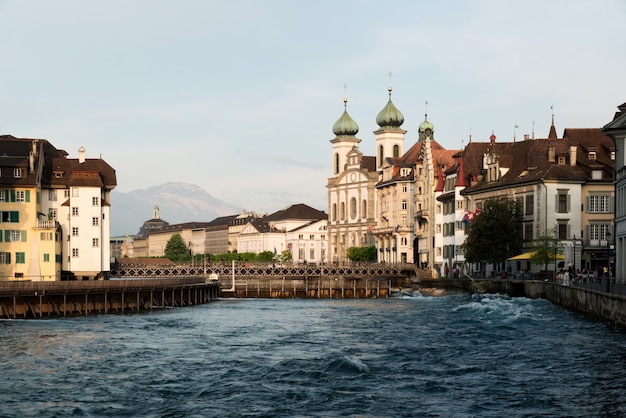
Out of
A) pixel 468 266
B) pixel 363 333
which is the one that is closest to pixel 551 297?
pixel 363 333

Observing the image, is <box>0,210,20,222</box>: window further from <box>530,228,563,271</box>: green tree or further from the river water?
<box>530,228,563,271</box>: green tree

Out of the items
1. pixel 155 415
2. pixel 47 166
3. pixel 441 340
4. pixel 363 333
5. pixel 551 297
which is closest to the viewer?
pixel 155 415

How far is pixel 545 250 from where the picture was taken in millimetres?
102062

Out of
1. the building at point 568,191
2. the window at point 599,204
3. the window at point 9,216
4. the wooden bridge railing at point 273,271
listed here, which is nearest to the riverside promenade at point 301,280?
the wooden bridge railing at point 273,271

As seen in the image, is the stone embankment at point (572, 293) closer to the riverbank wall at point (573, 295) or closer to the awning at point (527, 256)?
the riverbank wall at point (573, 295)

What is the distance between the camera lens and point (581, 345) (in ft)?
166

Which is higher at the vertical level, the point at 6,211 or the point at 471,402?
the point at 6,211

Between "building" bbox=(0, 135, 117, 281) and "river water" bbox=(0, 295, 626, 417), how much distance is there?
109 feet

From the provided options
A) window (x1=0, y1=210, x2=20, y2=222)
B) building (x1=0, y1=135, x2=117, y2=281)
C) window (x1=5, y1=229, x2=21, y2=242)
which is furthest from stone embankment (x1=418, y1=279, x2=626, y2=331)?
window (x1=0, y1=210, x2=20, y2=222)

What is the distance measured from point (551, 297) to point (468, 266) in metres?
46.3

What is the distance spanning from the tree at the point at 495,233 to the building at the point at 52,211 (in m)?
35.8

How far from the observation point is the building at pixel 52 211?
345ft

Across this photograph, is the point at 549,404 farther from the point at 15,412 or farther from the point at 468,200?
the point at 468,200

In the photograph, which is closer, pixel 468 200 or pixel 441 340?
pixel 441 340
